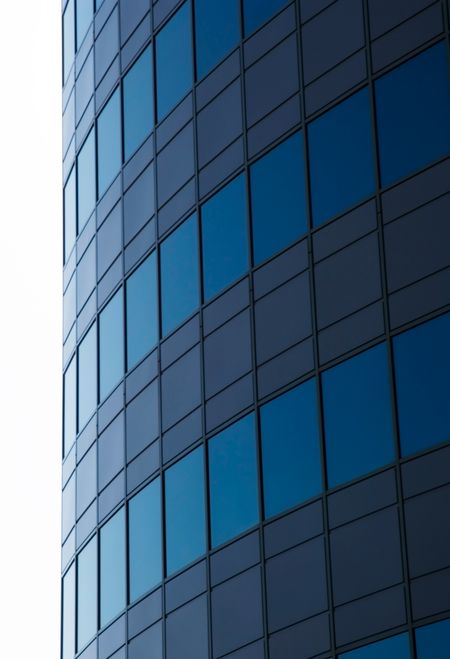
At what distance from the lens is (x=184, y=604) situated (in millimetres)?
28891

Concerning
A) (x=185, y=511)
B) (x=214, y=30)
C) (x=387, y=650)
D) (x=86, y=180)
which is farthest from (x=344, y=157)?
(x=86, y=180)

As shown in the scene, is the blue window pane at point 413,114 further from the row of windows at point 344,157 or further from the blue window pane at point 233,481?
the blue window pane at point 233,481

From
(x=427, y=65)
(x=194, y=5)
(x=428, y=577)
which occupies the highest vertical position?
(x=194, y=5)

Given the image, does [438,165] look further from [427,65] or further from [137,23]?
[137,23]

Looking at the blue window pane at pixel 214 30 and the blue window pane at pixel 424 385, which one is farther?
the blue window pane at pixel 214 30

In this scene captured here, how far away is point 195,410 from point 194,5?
29.1ft

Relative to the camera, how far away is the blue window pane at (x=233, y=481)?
27.2 m

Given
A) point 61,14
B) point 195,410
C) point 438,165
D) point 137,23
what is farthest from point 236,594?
point 61,14

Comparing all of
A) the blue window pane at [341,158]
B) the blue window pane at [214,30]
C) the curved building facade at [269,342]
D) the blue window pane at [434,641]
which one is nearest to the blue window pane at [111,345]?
the curved building facade at [269,342]

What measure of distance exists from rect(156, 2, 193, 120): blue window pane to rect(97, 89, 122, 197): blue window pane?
102 inches

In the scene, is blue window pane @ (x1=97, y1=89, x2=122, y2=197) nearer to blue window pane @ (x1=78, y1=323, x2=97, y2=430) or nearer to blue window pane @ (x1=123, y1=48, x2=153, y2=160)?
blue window pane @ (x1=123, y1=48, x2=153, y2=160)

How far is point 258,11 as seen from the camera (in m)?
29.8

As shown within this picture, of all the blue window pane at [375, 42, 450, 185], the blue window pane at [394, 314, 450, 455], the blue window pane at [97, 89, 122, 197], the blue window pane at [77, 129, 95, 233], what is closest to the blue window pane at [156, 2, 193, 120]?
the blue window pane at [97, 89, 122, 197]

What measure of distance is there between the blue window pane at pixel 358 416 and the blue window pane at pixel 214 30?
8421mm
